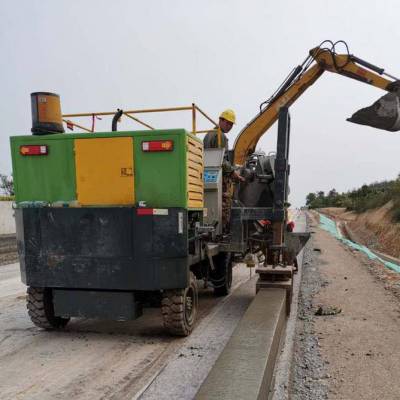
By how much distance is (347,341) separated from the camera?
5.03 m

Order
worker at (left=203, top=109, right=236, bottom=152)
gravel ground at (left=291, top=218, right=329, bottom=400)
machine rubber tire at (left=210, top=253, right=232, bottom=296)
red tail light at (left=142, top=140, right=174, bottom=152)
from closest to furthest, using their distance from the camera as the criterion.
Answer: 1. gravel ground at (left=291, top=218, right=329, bottom=400)
2. red tail light at (left=142, top=140, right=174, bottom=152)
3. worker at (left=203, top=109, right=236, bottom=152)
4. machine rubber tire at (left=210, top=253, right=232, bottom=296)

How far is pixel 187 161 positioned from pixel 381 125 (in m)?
4.24

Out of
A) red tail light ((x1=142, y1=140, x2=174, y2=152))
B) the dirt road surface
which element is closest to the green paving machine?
red tail light ((x1=142, y1=140, x2=174, y2=152))

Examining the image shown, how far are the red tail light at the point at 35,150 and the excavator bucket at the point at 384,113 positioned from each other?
17.4 feet

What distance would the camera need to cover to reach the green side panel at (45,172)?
5.10 m

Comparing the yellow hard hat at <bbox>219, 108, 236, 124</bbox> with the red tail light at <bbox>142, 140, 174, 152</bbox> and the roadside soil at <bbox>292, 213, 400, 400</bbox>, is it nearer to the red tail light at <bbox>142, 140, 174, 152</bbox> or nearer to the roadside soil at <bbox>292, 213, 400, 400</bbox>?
the red tail light at <bbox>142, 140, 174, 152</bbox>

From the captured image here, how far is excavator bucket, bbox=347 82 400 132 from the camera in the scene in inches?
287

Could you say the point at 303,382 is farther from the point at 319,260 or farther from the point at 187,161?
the point at 319,260

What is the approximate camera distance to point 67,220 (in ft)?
16.3

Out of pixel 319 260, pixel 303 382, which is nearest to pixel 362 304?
pixel 303 382

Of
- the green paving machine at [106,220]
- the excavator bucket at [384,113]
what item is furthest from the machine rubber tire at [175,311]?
the excavator bucket at [384,113]

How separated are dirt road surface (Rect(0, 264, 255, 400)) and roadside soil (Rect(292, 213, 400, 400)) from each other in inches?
37.9

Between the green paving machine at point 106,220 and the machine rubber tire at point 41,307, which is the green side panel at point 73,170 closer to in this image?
the green paving machine at point 106,220

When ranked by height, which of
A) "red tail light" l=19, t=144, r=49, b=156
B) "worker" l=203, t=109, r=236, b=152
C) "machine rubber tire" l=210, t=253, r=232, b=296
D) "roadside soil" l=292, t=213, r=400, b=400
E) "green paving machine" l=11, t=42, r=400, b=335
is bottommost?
"roadside soil" l=292, t=213, r=400, b=400
